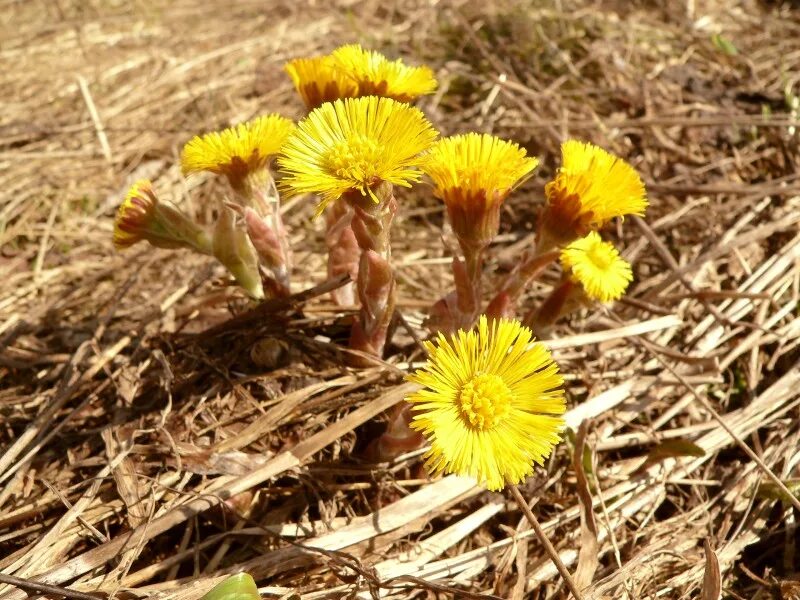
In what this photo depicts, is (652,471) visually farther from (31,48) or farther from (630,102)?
(31,48)

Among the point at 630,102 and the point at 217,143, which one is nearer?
the point at 217,143

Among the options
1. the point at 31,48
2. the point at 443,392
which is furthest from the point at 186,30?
the point at 443,392

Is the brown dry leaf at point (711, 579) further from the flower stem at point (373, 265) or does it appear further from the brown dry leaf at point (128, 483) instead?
the brown dry leaf at point (128, 483)

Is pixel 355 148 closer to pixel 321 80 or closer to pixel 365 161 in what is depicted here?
pixel 365 161

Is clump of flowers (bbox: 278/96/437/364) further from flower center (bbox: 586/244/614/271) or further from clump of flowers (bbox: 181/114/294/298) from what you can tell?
flower center (bbox: 586/244/614/271)

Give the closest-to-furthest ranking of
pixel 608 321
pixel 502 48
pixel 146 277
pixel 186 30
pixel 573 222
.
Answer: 1. pixel 573 222
2. pixel 608 321
3. pixel 146 277
4. pixel 502 48
5. pixel 186 30

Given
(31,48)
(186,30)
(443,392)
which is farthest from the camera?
(186,30)
